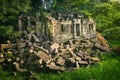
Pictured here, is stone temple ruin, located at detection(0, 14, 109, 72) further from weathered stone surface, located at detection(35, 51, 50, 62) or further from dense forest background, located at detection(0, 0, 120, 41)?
dense forest background, located at detection(0, 0, 120, 41)

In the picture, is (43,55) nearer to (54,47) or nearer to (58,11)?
(54,47)

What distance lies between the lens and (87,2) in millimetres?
40500

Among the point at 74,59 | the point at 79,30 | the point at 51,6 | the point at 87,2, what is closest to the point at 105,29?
the point at 87,2

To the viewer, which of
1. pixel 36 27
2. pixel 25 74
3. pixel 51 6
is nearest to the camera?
pixel 25 74

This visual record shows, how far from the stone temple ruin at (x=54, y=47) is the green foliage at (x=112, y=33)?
11.0 metres

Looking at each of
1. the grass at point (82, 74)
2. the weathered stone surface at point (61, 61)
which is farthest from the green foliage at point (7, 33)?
the weathered stone surface at point (61, 61)

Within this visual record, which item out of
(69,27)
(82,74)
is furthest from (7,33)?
(82,74)

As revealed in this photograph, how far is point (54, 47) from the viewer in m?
20.2

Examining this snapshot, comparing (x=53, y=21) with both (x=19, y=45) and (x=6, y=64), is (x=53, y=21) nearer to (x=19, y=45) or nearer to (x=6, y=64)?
(x=19, y=45)

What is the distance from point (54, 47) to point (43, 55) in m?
2.29

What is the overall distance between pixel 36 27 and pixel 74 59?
18.9 feet

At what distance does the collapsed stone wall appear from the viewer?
1766cm

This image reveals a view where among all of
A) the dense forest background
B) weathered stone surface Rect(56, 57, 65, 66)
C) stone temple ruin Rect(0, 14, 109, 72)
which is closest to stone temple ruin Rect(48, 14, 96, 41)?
stone temple ruin Rect(0, 14, 109, 72)

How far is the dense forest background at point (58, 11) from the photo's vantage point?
2089cm
